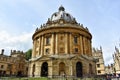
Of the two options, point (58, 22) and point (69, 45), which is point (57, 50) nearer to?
point (69, 45)

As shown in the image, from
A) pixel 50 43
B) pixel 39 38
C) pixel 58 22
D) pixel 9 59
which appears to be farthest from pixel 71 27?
pixel 9 59

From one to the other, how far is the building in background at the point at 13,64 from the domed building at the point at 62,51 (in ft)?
70.3

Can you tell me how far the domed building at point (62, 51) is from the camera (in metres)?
38.8

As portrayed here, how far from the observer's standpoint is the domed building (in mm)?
38781

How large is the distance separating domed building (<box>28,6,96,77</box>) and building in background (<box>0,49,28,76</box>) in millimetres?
21442

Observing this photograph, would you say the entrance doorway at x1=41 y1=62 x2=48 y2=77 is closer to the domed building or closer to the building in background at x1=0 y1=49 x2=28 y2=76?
the domed building

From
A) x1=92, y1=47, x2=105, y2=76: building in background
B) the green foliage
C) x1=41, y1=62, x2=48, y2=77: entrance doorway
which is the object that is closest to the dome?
x1=41, y1=62, x2=48, y2=77: entrance doorway

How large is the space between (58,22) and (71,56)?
11.5 m

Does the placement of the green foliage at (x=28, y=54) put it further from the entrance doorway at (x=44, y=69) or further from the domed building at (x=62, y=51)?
the entrance doorway at (x=44, y=69)

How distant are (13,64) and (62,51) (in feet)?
106

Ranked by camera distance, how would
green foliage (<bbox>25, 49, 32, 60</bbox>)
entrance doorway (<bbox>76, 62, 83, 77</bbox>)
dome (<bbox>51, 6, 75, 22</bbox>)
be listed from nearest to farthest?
entrance doorway (<bbox>76, 62, 83, 77</bbox>) → dome (<bbox>51, 6, 75, 22</bbox>) → green foliage (<bbox>25, 49, 32, 60</bbox>)

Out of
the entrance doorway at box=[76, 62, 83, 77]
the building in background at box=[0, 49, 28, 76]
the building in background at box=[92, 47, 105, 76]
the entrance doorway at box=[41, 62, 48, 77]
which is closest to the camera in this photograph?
the entrance doorway at box=[76, 62, 83, 77]

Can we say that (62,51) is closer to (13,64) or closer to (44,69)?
(44,69)

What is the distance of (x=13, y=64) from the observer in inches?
2554
